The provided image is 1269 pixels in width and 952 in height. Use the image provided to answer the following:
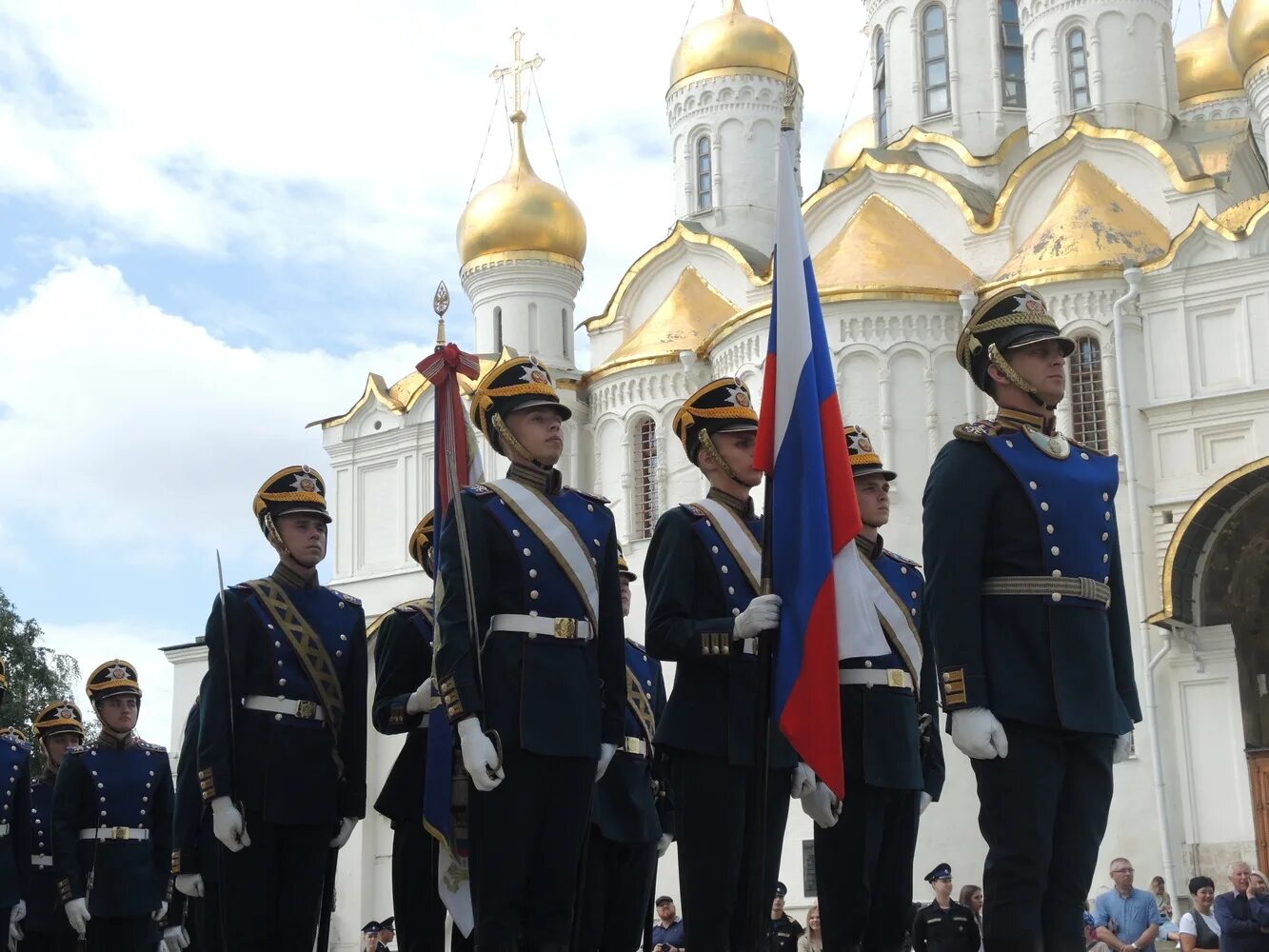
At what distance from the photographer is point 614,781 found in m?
7.32

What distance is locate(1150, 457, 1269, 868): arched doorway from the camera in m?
21.8

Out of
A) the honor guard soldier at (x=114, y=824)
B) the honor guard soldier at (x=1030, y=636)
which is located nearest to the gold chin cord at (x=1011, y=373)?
the honor guard soldier at (x=1030, y=636)

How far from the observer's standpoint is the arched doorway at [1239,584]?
71.5 ft

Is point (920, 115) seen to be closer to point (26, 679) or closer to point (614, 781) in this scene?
point (26, 679)

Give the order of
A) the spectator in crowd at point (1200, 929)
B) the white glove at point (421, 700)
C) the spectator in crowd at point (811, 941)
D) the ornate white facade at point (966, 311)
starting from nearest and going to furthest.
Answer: the white glove at point (421, 700) → the spectator in crowd at point (1200, 929) → the spectator in crowd at point (811, 941) → the ornate white facade at point (966, 311)

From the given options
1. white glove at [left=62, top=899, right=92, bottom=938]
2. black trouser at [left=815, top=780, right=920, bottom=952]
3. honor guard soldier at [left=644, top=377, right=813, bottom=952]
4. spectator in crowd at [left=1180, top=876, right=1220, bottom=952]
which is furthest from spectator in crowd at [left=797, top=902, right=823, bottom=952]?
honor guard soldier at [left=644, top=377, right=813, bottom=952]

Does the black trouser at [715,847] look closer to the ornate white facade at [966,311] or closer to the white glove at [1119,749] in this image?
the white glove at [1119,749]

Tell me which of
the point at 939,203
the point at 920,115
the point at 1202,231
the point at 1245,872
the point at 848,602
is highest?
the point at 920,115

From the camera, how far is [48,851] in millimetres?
10891

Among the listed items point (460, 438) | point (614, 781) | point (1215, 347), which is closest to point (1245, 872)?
point (614, 781)

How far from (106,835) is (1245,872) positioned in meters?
8.03

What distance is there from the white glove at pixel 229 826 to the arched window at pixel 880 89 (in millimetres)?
25314

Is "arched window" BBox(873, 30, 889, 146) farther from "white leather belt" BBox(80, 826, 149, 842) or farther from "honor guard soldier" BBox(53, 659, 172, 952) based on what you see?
"white leather belt" BBox(80, 826, 149, 842)

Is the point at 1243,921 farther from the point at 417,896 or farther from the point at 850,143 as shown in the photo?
the point at 850,143
